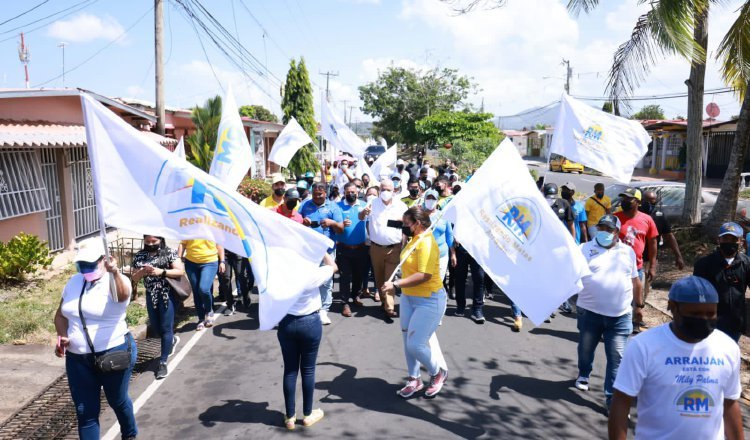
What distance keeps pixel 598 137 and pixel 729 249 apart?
3.17 metres

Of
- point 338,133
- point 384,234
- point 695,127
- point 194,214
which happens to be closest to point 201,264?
point 384,234

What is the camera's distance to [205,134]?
1559 centimetres

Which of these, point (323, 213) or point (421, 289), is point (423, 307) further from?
point (323, 213)

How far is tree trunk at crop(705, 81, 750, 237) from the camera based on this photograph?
1005cm

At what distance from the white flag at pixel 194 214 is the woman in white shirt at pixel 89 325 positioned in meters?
0.34

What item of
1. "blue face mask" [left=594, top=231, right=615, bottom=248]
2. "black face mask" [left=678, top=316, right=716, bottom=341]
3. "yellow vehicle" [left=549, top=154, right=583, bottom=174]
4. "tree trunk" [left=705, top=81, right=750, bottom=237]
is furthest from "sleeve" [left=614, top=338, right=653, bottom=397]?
"yellow vehicle" [left=549, top=154, right=583, bottom=174]

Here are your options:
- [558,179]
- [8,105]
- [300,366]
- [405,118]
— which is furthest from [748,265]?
[405,118]

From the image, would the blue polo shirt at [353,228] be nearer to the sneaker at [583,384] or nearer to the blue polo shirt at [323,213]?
the blue polo shirt at [323,213]

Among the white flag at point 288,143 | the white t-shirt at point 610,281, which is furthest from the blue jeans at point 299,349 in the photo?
the white flag at point 288,143

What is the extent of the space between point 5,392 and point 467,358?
181 inches

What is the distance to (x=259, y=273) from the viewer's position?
423cm

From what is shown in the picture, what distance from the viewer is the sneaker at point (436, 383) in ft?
17.3

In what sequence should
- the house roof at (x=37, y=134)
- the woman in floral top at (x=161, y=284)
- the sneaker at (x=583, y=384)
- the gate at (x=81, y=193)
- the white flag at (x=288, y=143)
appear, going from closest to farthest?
the sneaker at (x=583, y=384), the woman in floral top at (x=161, y=284), the house roof at (x=37, y=134), the white flag at (x=288, y=143), the gate at (x=81, y=193)

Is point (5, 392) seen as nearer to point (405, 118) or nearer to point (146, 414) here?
point (146, 414)
